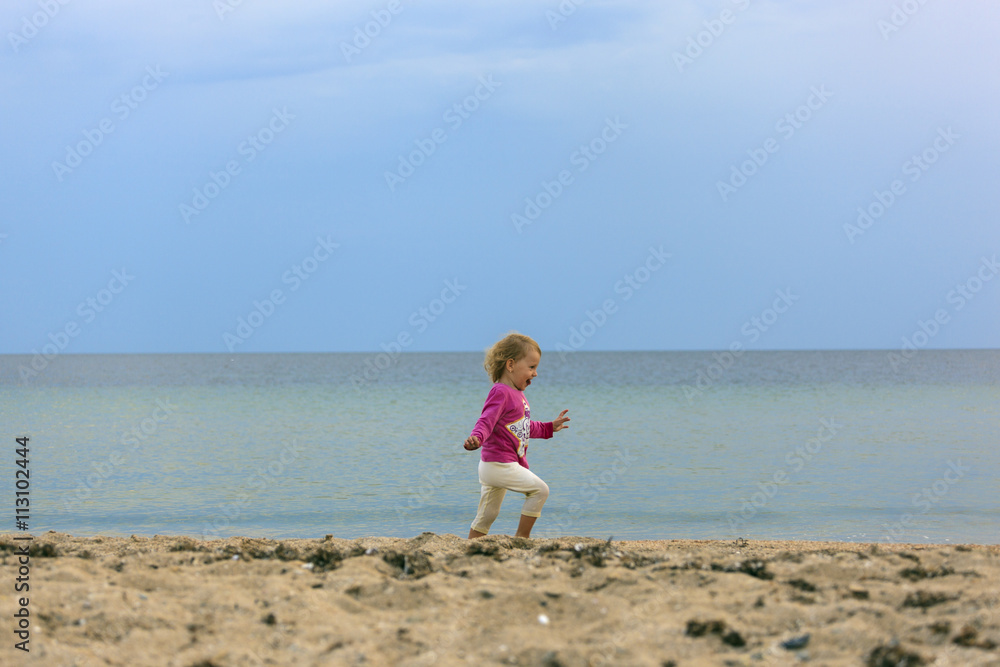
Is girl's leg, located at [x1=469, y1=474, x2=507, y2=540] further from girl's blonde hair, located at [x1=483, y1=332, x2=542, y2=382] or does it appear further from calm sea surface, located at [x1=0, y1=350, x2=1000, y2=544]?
calm sea surface, located at [x1=0, y1=350, x2=1000, y2=544]

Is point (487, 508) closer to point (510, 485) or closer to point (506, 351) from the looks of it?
point (510, 485)

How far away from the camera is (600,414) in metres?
23.6

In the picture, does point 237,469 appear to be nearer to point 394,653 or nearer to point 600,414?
point 394,653

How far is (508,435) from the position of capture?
6.54 m

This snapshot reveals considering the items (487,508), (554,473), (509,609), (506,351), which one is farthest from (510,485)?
(554,473)

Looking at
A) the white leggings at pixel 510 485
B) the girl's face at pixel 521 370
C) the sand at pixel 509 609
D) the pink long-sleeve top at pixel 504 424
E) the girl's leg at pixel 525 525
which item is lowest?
the sand at pixel 509 609

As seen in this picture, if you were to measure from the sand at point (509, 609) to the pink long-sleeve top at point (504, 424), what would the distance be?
63.4 inches

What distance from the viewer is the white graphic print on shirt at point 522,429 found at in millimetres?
6559

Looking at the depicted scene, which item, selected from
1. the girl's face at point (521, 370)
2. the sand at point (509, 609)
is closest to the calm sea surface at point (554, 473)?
the girl's face at point (521, 370)

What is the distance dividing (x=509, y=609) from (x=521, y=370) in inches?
122

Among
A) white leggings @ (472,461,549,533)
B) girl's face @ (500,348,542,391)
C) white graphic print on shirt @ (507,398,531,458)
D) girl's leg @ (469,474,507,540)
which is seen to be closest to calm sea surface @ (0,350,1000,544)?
girl's leg @ (469,474,507,540)

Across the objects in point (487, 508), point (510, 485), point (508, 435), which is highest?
point (508, 435)

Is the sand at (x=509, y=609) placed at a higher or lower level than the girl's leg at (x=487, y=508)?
lower

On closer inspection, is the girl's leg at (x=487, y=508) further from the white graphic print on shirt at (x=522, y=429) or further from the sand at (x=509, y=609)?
the sand at (x=509, y=609)
